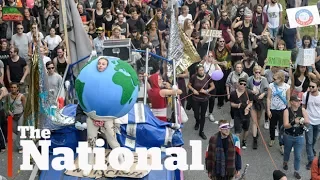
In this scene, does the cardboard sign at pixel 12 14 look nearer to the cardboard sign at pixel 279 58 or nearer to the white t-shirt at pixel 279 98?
the cardboard sign at pixel 279 58

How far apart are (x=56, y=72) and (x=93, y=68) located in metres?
4.22

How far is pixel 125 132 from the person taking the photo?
8.82m

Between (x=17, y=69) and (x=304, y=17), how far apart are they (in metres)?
6.65

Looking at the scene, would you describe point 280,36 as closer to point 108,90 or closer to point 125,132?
point 125,132

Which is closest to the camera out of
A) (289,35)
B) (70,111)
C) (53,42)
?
(70,111)

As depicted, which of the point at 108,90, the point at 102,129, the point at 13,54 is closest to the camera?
the point at 108,90

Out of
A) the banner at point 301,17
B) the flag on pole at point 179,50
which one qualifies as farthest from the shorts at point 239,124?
the banner at point 301,17

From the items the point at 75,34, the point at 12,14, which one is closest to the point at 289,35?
the point at 75,34

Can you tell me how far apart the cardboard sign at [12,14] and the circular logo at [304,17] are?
6.50m

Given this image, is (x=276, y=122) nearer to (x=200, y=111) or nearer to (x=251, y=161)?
(x=251, y=161)

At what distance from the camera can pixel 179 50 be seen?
37.5 ft

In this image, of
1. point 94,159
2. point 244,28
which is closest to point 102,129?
point 94,159

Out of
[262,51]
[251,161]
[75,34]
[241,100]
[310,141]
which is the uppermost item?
[75,34]

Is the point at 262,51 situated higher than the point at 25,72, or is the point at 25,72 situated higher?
the point at 262,51
